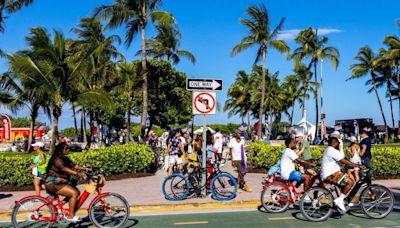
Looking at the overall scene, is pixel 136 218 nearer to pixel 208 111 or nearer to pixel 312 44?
pixel 208 111

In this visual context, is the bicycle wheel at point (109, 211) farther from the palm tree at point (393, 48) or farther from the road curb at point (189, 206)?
the palm tree at point (393, 48)

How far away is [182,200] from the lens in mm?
9680

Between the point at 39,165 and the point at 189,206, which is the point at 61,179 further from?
the point at 189,206

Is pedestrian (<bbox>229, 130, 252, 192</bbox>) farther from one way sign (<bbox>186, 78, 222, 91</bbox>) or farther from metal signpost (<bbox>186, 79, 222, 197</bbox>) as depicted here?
one way sign (<bbox>186, 78, 222, 91</bbox>)

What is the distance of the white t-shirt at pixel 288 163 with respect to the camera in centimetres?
831

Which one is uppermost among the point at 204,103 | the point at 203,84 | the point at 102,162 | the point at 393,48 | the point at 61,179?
the point at 393,48

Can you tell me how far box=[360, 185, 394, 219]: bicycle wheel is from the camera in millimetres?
7781

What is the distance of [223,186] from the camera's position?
387 inches

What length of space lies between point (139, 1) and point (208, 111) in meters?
13.6

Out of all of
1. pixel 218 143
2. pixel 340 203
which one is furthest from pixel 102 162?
pixel 340 203

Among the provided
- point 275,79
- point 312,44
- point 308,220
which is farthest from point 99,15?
point 275,79

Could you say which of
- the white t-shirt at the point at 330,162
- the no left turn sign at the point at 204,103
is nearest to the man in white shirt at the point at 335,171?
the white t-shirt at the point at 330,162

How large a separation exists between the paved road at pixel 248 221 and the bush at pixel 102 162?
15.4ft

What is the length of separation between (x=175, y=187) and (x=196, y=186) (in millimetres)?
506
